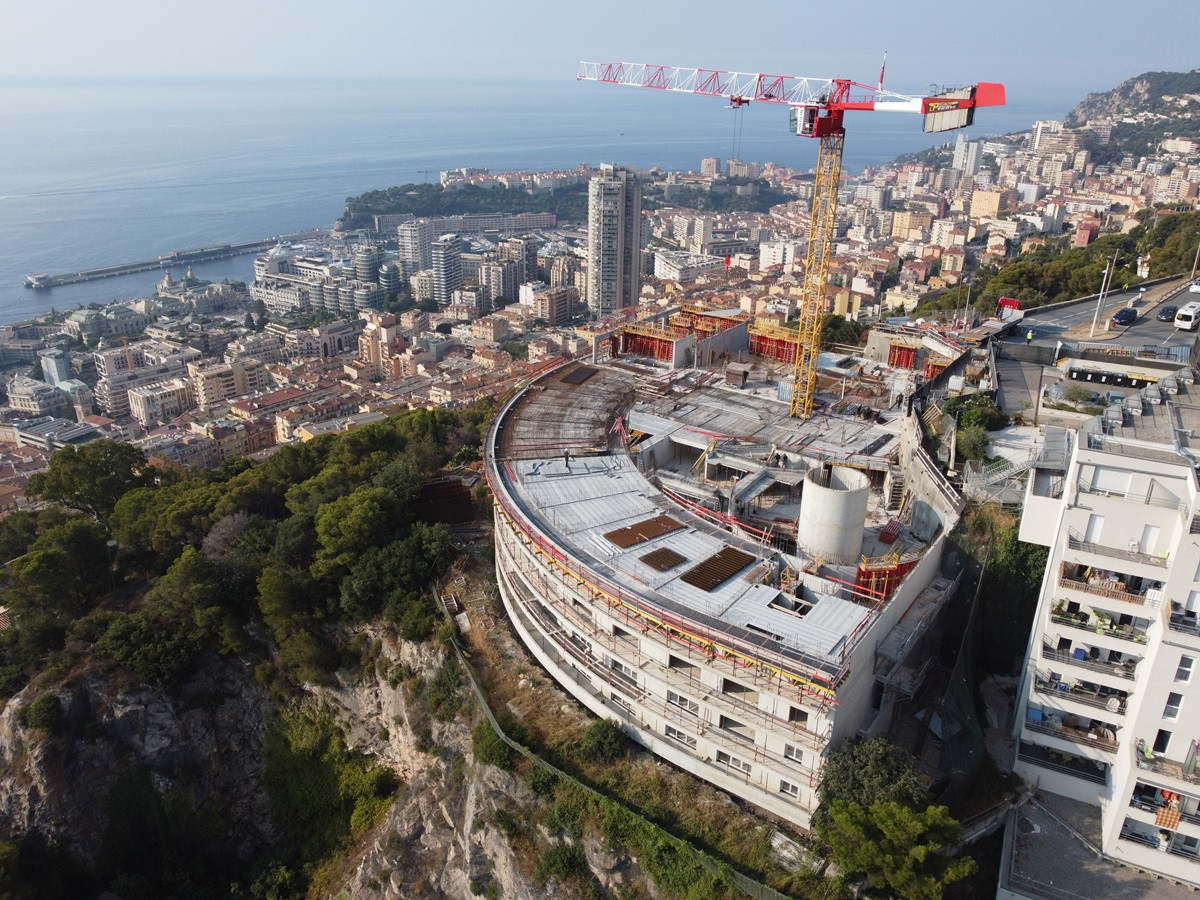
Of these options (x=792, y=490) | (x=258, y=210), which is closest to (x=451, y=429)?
(x=792, y=490)

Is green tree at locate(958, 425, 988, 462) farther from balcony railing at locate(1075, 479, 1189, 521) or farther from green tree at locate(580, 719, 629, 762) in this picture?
green tree at locate(580, 719, 629, 762)

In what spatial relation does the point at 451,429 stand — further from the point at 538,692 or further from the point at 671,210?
the point at 671,210

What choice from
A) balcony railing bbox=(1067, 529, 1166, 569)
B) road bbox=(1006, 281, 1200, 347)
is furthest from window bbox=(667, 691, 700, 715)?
road bbox=(1006, 281, 1200, 347)

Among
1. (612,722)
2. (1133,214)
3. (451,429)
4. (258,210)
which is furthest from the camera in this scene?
(258,210)

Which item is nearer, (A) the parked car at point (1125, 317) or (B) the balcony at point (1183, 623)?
(B) the balcony at point (1183, 623)

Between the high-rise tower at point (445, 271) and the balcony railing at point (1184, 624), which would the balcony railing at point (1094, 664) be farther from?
the high-rise tower at point (445, 271)

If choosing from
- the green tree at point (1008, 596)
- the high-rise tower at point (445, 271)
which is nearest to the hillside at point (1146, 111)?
the high-rise tower at point (445, 271)
